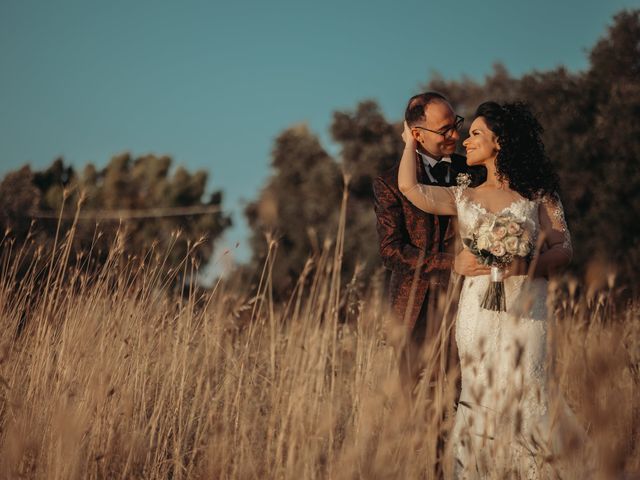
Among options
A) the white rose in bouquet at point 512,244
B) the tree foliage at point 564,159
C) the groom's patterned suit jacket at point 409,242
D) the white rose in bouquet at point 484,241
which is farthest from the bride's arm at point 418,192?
the tree foliage at point 564,159

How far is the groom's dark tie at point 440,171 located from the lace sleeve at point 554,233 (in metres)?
0.61

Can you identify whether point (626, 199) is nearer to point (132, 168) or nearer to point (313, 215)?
point (313, 215)

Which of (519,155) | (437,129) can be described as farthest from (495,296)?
(437,129)

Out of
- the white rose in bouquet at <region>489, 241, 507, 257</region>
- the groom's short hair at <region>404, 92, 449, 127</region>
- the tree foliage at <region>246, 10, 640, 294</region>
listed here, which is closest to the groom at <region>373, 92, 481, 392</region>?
the groom's short hair at <region>404, 92, 449, 127</region>

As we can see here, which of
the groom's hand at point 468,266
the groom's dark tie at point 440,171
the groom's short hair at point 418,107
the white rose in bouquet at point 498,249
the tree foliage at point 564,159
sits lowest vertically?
the groom's hand at point 468,266

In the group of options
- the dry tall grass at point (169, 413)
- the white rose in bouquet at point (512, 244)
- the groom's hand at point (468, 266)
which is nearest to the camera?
the dry tall grass at point (169, 413)

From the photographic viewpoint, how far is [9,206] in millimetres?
9906

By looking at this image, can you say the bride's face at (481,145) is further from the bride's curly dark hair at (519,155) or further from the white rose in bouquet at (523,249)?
the white rose in bouquet at (523,249)

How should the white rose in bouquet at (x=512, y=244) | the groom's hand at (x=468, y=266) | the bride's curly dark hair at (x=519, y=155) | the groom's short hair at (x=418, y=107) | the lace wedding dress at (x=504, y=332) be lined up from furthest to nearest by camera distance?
the groom's short hair at (x=418, y=107) < the bride's curly dark hair at (x=519, y=155) < the groom's hand at (x=468, y=266) < the lace wedding dress at (x=504, y=332) < the white rose in bouquet at (x=512, y=244)

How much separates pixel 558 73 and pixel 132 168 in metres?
27.7

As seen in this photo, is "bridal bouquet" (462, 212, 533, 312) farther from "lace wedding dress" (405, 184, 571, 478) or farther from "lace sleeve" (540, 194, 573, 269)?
"lace sleeve" (540, 194, 573, 269)

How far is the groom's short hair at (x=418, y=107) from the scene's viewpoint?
4359 mm

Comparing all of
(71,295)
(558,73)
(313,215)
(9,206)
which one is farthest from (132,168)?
(71,295)

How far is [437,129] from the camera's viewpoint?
4.37 metres
